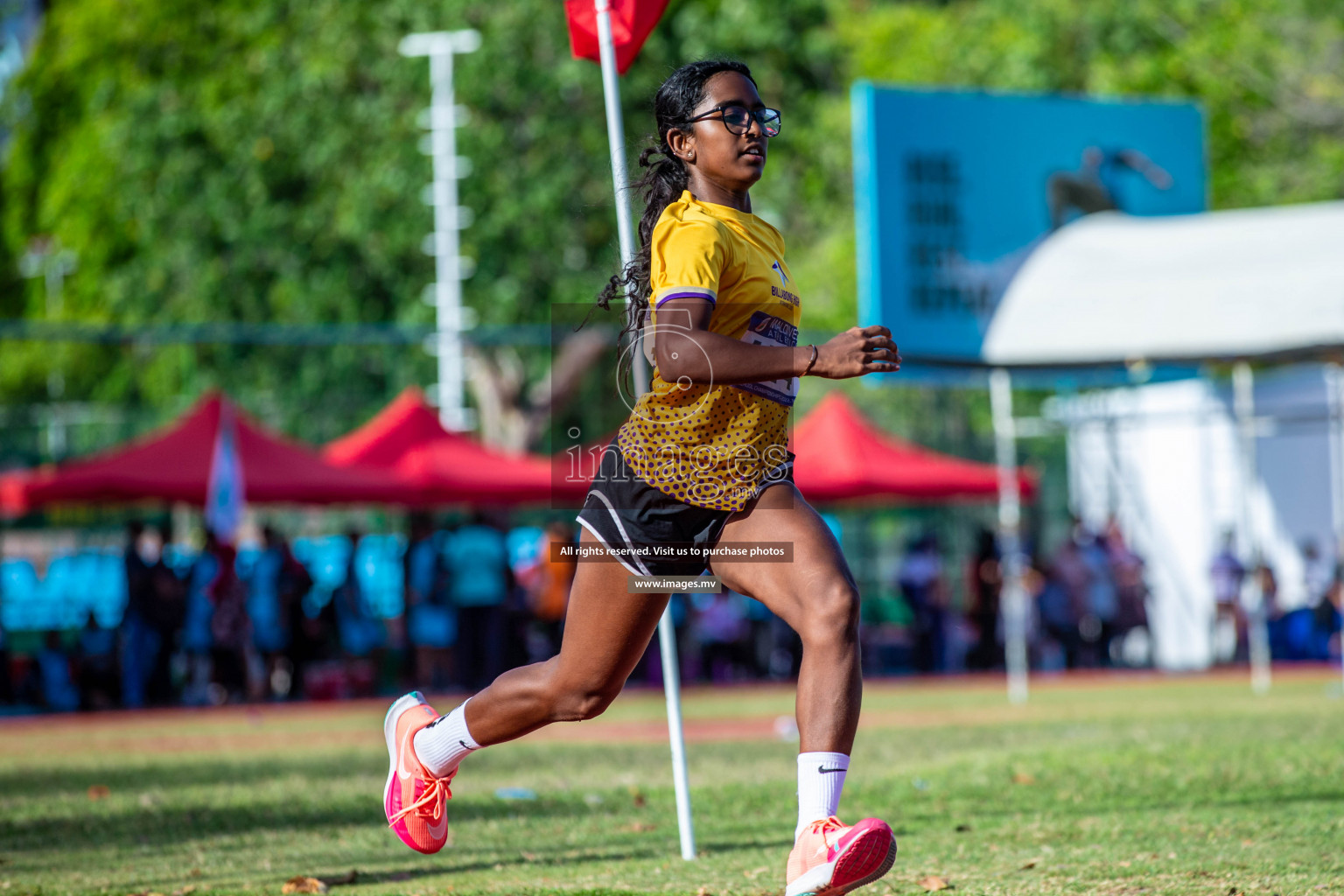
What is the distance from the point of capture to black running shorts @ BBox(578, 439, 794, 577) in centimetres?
469

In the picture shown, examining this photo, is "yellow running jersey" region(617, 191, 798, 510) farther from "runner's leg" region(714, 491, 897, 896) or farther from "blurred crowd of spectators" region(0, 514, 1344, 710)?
"blurred crowd of spectators" region(0, 514, 1344, 710)

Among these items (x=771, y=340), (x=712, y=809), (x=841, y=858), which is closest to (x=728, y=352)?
(x=771, y=340)

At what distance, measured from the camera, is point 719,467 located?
4648 millimetres

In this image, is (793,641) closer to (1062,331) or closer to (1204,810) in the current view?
(1062,331)

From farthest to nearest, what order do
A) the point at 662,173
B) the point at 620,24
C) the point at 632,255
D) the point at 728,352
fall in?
1. the point at 620,24
2. the point at 632,255
3. the point at 662,173
4. the point at 728,352

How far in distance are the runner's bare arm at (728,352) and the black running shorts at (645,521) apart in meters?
0.39

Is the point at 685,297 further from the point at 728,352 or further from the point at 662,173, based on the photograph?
the point at 662,173

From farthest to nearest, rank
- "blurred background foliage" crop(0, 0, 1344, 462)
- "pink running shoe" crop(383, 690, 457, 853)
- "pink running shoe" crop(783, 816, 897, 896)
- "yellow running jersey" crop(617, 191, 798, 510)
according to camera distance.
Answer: "blurred background foliage" crop(0, 0, 1344, 462), "pink running shoe" crop(383, 690, 457, 853), "yellow running jersey" crop(617, 191, 798, 510), "pink running shoe" crop(783, 816, 897, 896)

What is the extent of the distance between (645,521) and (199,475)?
Answer: 1412cm

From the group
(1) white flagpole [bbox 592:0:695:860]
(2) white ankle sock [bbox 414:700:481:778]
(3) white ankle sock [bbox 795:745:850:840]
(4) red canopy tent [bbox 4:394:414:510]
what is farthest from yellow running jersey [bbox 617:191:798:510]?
(4) red canopy tent [bbox 4:394:414:510]

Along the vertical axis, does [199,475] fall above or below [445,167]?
below

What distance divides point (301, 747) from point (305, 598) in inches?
247

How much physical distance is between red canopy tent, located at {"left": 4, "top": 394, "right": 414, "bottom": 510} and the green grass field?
430cm

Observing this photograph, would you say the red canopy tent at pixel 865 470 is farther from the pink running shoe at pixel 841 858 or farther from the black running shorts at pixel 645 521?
the pink running shoe at pixel 841 858
